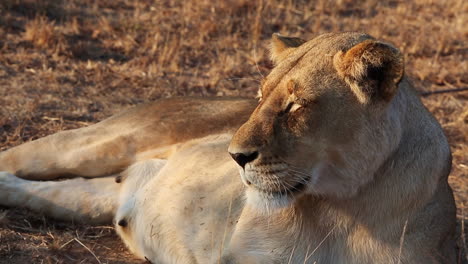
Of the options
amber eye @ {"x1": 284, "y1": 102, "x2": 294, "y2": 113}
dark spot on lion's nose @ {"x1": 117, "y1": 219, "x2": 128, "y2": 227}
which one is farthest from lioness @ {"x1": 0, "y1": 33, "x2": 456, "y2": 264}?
dark spot on lion's nose @ {"x1": 117, "y1": 219, "x2": 128, "y2": 227}

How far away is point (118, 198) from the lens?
3.88 m

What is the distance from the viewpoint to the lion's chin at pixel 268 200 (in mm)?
2594

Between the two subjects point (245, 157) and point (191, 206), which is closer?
point (245, 157)

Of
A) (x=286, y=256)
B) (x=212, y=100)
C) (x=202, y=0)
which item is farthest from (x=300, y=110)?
(x=202, y=0)

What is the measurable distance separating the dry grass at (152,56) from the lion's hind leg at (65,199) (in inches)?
2.5

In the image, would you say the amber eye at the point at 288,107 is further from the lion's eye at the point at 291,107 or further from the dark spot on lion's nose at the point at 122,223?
the dark spot on lion's nose at the point at 122,223

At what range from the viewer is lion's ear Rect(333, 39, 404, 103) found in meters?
2.40

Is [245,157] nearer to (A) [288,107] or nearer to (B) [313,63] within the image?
(A) [288,107]

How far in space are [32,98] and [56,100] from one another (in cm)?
16

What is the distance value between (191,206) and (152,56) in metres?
3.16

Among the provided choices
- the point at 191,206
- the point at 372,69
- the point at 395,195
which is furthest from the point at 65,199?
the point at 372,69

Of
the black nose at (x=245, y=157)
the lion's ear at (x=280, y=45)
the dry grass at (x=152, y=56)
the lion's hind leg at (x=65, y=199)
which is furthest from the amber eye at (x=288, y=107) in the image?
the lion's hind leg at (x=65, y=199)

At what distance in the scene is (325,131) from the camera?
2486mm

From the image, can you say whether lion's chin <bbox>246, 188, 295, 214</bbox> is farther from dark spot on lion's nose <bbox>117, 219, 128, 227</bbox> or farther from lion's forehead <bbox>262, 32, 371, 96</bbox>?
dark spot on lion's nose <bbox>117, 219, 128, 227</bbox>
